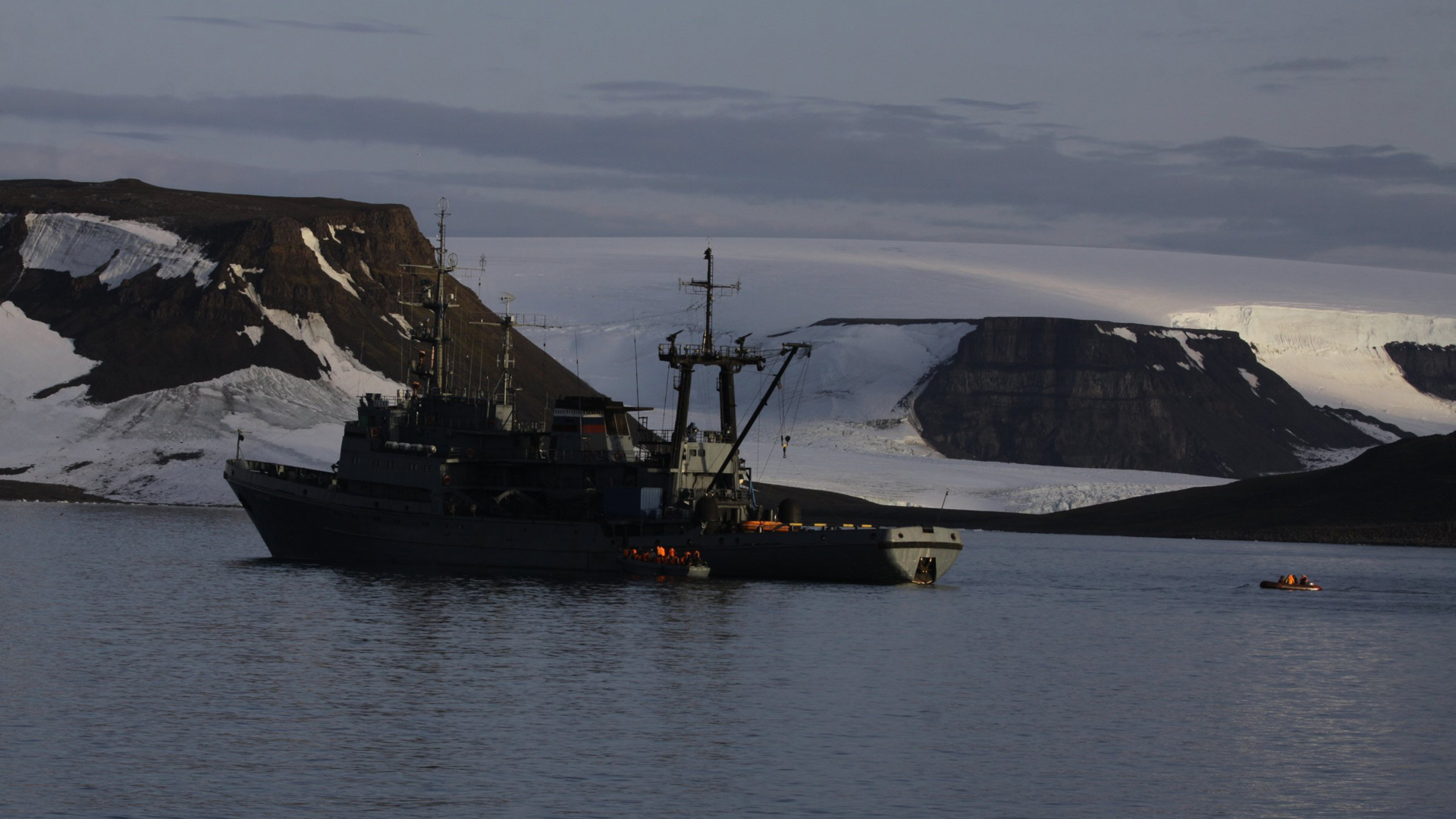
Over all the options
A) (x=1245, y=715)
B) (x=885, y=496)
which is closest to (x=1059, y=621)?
(x=1245, y=715)

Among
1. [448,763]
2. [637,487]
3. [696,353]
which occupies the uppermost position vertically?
[696,353]

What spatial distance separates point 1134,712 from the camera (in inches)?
1693

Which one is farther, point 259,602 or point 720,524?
point 720,524

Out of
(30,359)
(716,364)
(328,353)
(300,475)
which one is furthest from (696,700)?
(30,359)

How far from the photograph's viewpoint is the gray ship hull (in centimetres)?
7531

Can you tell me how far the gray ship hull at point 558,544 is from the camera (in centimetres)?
7531

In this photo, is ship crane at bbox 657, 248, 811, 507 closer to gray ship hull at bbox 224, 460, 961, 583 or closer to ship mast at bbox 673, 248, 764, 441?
ship mast at bbox 673, 248, 764, 441

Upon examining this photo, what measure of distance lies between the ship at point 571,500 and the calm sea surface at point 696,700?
7.05 feet

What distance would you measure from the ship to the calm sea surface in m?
2.15

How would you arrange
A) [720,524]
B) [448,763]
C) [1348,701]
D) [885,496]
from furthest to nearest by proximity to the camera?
1. [885,496]
2. [720,524]
3. [1348,701]
4. [448,763]

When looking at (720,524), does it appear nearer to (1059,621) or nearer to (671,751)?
(1059,621)

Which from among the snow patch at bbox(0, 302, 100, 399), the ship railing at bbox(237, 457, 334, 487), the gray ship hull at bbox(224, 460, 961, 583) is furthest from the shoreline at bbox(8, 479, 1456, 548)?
the gray ship hull at bbox(224, 460, 961, 583)

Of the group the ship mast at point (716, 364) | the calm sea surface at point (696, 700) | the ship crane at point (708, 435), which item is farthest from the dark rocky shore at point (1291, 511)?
the ship crane at point (708, 435)

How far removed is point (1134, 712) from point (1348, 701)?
6565 millimetres
